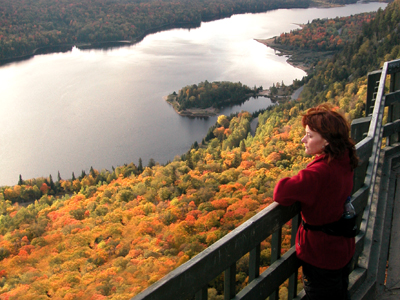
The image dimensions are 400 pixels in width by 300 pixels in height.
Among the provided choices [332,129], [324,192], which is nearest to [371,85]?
[332,129]

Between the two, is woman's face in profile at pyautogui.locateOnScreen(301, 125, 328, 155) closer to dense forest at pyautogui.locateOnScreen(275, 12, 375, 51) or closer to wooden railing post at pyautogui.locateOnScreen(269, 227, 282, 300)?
wooden railing post at pyautogui.locateOnScreen(269, 227, 282, 300)

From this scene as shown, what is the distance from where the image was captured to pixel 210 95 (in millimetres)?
75188

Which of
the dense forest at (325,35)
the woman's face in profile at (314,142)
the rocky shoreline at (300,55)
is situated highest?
the woman's face in profile at (314,142)

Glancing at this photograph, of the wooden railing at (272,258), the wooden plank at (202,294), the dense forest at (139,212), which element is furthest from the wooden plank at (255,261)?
the dense forest at (139,212)

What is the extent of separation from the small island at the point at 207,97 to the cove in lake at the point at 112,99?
1.83 m

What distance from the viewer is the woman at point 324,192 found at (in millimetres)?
2244

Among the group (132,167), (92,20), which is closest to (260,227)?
(132,167)

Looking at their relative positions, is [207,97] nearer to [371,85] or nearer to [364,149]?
[371,85]

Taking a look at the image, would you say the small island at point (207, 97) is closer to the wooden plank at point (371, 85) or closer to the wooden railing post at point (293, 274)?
the wooden plank at point (371, 85)

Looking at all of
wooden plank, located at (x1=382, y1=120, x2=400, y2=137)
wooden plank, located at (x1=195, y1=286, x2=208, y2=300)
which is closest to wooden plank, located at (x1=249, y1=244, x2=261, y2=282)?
wooden plank, located at (x1=195, y1=286, x2=208, y2=300)

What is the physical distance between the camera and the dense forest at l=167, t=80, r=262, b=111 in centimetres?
7338

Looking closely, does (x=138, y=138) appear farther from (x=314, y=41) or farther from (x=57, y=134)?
(x=314, y=41)

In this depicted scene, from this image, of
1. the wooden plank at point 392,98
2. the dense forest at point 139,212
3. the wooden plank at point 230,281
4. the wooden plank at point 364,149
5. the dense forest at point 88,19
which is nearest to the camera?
the wooden plank at point 230,281

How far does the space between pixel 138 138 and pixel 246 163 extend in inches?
914
